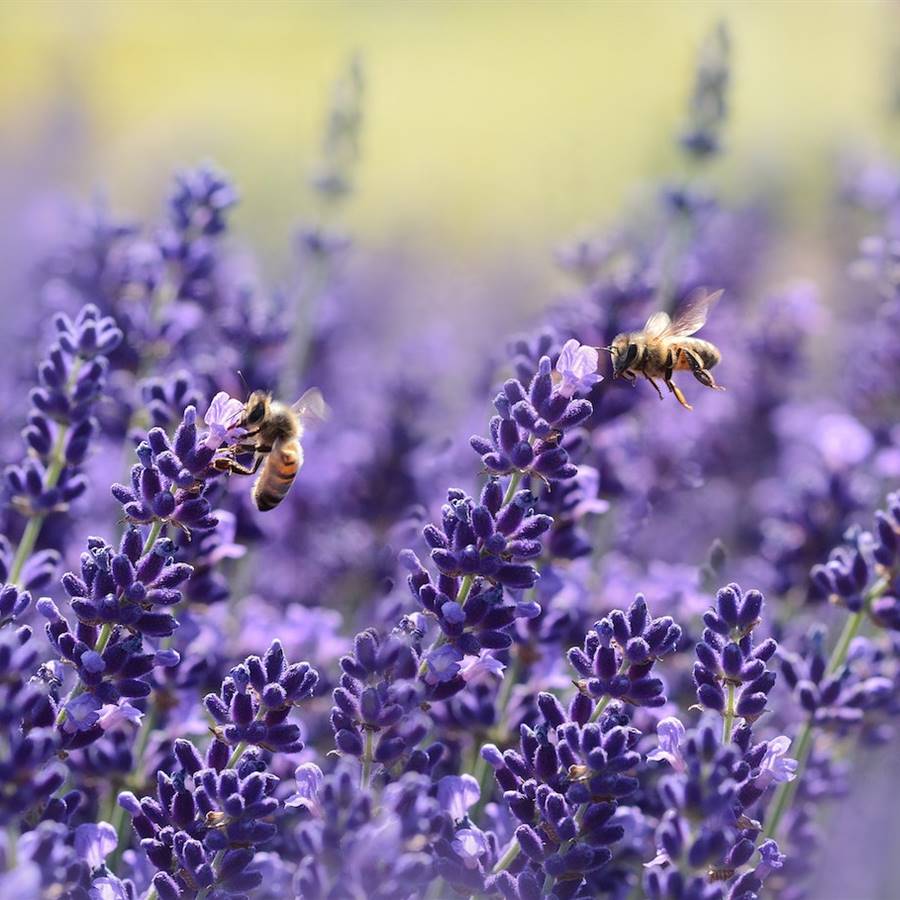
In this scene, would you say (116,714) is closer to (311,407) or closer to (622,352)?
(311,407)

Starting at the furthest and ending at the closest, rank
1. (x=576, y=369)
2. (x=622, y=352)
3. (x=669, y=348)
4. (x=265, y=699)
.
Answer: (x=669, y=348)
(x=622, y=352)
(x=576, y=369)
(x=265, y=699)

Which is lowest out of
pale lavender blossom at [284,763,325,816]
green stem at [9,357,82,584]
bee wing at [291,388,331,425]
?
pale lavender blossom at [284,763,325,816]

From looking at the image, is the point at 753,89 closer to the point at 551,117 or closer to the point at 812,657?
the point at 551,117

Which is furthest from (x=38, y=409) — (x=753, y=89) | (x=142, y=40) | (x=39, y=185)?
(x=142, y=40)

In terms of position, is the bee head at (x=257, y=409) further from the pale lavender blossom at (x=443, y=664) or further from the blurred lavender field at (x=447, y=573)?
the pale lavender blossom at (x=443, y=664)

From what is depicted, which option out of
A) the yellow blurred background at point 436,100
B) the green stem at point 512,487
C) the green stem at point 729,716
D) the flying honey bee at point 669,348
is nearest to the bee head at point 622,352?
the flying honey bee at point 669,348

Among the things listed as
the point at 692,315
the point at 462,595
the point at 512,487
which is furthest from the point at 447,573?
the point at 692,315

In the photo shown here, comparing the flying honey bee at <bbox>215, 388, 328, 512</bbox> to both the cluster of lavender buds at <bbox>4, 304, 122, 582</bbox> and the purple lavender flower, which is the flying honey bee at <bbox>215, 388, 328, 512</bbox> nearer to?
the cluster of lavender buds at <bbox>4, 304, 122, 582</bbox>

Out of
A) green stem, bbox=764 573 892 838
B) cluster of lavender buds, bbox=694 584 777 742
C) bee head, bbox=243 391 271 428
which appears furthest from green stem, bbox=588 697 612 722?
bee head, bbox=243 391 271 428
